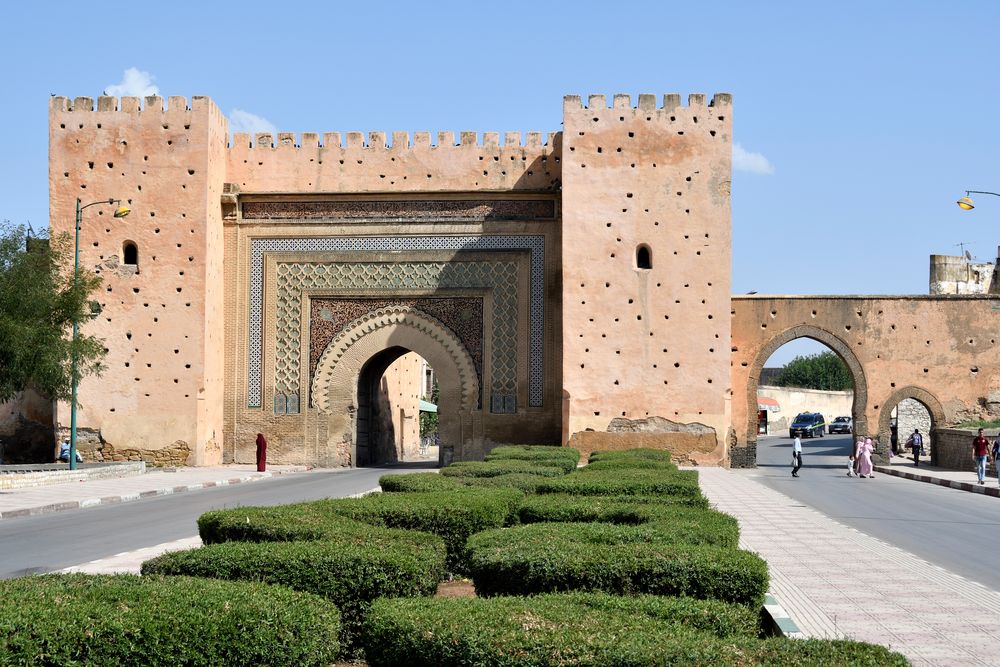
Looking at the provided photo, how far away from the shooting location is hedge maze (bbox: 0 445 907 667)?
153 inches

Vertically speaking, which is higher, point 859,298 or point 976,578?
point 859,298

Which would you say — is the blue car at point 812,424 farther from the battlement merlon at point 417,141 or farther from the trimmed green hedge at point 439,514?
the trimmed green hedge at point 439,514

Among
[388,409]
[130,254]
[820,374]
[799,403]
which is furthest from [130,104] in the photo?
[820,374]

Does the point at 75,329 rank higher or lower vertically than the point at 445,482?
higher

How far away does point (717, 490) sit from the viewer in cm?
1780

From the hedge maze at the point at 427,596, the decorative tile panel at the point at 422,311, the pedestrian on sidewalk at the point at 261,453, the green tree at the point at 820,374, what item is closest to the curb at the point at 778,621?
the hedge maze at the point at 427,596

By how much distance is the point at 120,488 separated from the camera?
725 inches

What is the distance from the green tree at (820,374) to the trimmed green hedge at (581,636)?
77.0 meters

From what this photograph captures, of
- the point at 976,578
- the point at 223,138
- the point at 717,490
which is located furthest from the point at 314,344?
the point at 976,578

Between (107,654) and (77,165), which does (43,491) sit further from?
(107,654)

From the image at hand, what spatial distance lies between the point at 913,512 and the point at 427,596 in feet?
36.1

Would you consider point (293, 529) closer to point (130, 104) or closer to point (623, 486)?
point (623, 486)

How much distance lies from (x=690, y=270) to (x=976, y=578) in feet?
51.6

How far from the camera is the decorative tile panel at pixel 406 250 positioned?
2450 cm
